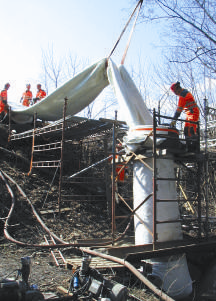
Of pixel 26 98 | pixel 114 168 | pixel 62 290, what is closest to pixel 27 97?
pixel 26 98

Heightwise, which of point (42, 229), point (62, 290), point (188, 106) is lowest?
point (62, 290)

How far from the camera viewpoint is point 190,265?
269 inches

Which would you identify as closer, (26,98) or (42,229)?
(42,229)

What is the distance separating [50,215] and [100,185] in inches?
110

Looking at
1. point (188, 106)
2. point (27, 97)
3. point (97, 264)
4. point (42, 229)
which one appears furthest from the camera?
point (27, 97)

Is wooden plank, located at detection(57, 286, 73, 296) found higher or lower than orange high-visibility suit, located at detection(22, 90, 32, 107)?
lower

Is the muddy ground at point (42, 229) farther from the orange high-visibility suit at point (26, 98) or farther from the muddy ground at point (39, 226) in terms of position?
the orange high-visibility suit at point (26, 98)

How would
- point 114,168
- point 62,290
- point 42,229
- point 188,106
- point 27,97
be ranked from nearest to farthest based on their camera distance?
point 62,290
point 114,168
point 188,106
point 42,229
point 27,97

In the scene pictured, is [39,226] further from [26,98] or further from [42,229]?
[26,98]

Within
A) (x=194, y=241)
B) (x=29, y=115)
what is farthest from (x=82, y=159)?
(x=194, y=241)

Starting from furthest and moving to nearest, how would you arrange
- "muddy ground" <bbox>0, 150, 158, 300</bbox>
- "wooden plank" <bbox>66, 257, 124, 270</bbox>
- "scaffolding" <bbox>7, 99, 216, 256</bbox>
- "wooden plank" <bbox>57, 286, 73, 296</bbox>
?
"scaffolding" <bbox>7, 99, 216, 256</bbox>, "wooden plank" <bbox>66, 257, 124, 270</bbox>, "muddy ground" <bbox>0, 150, 158, 300</bbox>, "wooden plank" <bbox>57, 286, 73, 296</bbox>

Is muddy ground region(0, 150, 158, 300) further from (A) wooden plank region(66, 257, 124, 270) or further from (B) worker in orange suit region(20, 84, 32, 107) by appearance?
(B) worker in orange suit region(20, 84, 32, 107)

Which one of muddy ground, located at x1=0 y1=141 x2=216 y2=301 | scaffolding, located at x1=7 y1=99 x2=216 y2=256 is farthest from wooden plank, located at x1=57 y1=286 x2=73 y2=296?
scaffolding, located at x1=7 y1=99 x2=216 y2=256

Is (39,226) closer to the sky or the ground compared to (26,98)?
closer to the ground
